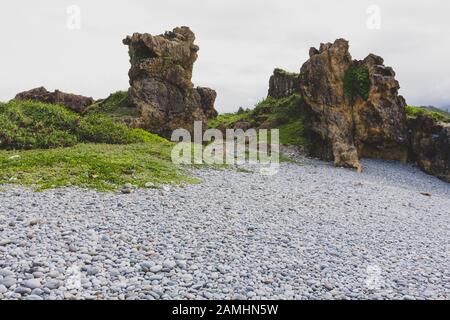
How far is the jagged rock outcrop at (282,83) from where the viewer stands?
152 ft

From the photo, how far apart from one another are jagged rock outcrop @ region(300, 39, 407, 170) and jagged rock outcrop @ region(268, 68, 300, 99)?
1641 centimetres

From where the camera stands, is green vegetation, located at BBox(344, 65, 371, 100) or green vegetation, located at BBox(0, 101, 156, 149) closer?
green vegetation, located at BBox(0, 101, 156, 149)

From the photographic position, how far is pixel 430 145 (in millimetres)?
27500

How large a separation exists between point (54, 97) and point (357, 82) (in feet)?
70.6

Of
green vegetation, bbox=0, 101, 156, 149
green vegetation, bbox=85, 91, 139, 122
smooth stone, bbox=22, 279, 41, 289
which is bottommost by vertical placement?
smooth stone, bbox=22, 279, 41, 289

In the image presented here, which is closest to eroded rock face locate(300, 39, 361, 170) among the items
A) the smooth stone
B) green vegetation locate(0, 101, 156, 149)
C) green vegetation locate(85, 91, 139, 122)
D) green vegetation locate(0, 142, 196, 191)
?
green vegetation locate(0, 101, 156, 149)

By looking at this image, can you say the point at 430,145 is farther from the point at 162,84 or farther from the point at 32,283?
the point at 32,283

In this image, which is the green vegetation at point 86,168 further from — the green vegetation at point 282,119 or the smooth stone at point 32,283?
the green vegetation at point 282,119

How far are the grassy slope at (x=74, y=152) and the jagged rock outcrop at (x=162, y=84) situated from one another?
407 centimetres

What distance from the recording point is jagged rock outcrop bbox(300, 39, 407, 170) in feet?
88.7

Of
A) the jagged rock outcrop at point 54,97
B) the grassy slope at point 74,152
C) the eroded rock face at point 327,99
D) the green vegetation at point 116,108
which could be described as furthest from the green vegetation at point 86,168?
the eroded rock face at point 327,99

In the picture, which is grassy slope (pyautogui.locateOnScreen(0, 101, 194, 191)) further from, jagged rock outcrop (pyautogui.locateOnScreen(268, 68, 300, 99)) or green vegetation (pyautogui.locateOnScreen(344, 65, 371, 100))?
jagged rock outcrop (pyautogui.locateOnScreen(268, 68, 300, 99))
